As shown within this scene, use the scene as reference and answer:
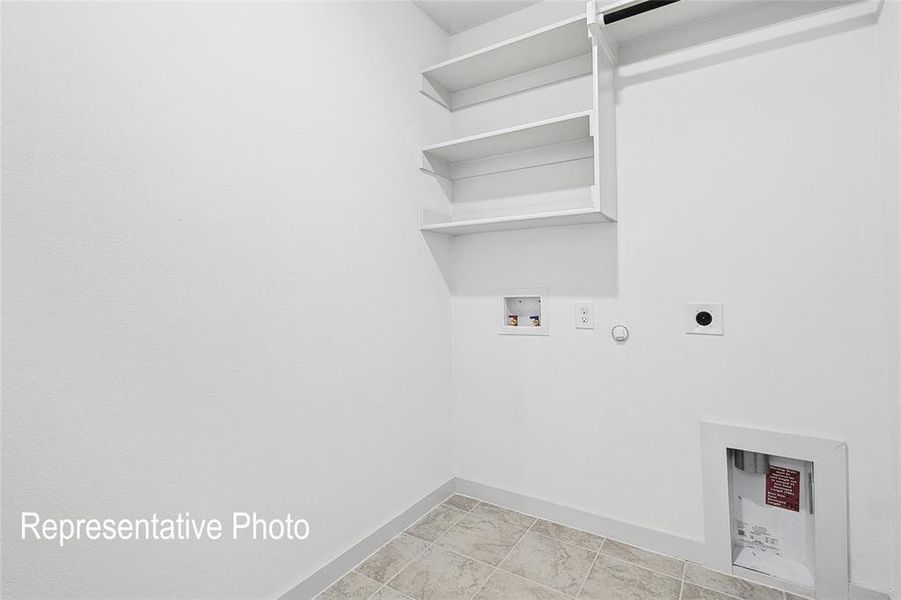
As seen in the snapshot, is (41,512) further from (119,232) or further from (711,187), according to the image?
(711,187)

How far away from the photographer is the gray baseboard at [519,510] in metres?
1.48

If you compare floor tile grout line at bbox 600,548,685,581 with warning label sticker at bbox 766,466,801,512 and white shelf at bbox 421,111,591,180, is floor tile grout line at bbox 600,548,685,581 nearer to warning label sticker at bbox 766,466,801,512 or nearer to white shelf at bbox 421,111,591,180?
warning label sticker at bbox 766,466,801,512

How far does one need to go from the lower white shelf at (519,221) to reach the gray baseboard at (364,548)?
1.27m

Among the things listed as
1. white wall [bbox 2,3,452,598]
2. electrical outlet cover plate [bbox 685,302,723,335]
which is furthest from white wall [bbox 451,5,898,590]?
white wall [bbox 2,3,452,598]

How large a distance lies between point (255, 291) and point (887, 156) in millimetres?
1960

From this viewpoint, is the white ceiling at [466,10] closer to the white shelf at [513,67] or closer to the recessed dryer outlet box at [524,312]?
the white shelf at [513,67]

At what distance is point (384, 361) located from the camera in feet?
5.90

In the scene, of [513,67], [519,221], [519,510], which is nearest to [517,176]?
[519,221]

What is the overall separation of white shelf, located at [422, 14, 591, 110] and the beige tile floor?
2.02 metres

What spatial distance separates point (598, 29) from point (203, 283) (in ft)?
5.30

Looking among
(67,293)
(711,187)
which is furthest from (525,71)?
(67,293)

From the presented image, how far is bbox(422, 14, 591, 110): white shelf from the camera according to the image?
1.74 metres

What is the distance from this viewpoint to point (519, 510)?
6.65ft

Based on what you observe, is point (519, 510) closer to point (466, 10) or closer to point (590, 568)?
point (590, 568)
